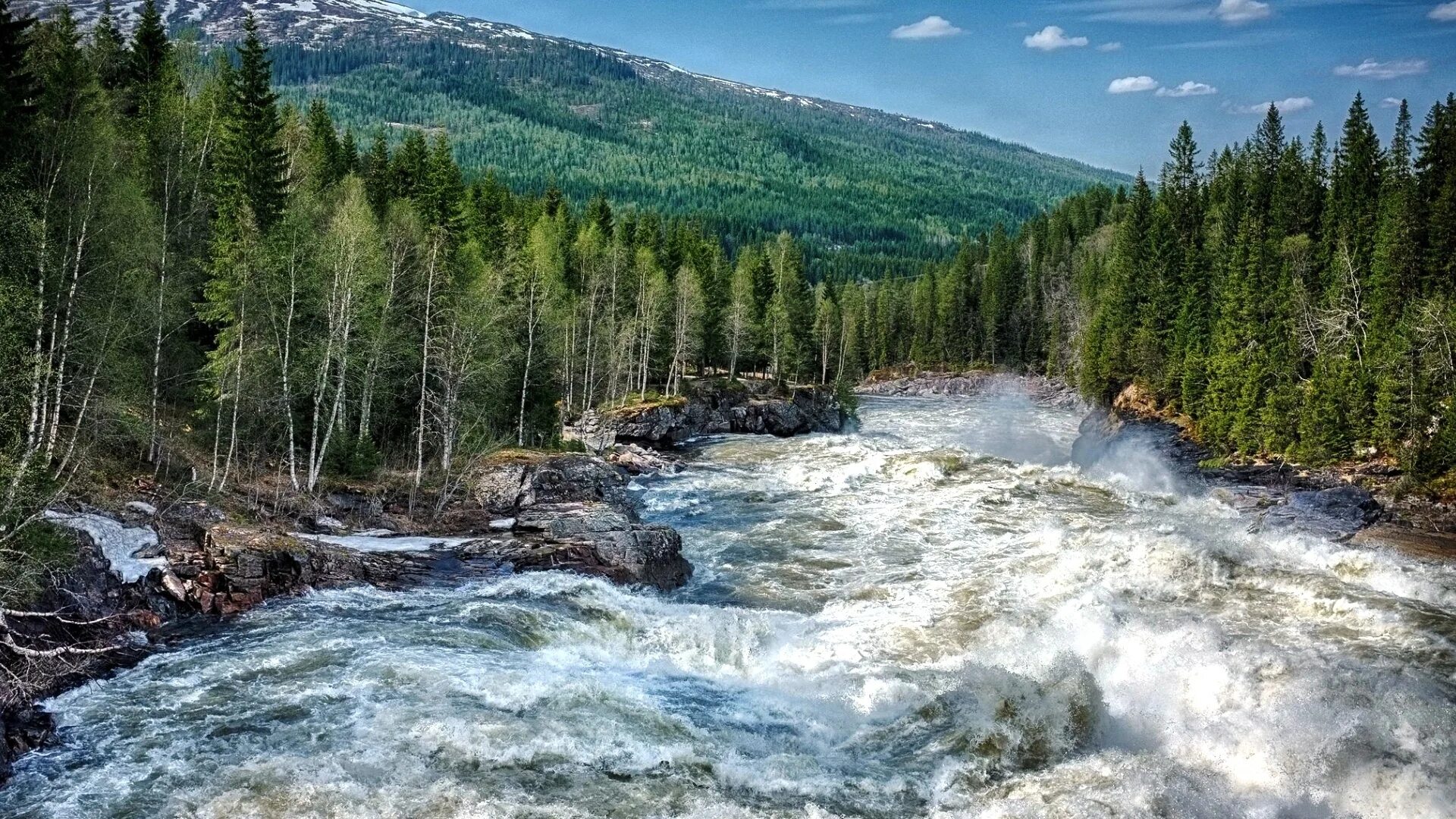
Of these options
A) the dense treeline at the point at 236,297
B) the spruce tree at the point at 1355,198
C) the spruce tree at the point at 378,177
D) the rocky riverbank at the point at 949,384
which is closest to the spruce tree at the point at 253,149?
the dense treeline at the point at 236,297

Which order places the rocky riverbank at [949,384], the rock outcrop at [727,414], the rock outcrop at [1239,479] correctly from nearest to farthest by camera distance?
the rock outcrop at [1239,479] → the rock outcrop at [727,414] → the rocky riverbank at [949,384]

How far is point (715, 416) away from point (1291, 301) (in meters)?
35.0

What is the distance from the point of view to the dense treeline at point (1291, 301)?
38.8m

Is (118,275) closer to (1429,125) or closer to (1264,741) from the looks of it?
(1264,741)

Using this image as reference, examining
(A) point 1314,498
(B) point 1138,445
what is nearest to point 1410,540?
(A) point 1314,498

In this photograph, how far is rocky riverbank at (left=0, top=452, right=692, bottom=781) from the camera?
13758mm

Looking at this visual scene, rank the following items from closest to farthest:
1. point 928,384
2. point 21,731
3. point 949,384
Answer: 1. point 21,731
2. point 949,384
3. point 928,384

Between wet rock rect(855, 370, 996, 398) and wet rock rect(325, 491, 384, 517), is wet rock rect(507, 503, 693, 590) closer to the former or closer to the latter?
wet rock rect(325, 491, 384, 517)

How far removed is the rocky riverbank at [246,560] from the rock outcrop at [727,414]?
68.6 ft

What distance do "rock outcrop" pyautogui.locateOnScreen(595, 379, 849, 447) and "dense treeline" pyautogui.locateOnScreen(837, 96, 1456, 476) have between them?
2276 cm

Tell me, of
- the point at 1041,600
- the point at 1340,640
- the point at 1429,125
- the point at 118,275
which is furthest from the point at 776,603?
the point at 1429,125

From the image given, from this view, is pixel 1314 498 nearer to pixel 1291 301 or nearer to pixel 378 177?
pixel 1291 301

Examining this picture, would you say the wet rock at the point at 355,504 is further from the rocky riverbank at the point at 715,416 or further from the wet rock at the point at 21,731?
the rocky riverbank at the point at 715,416

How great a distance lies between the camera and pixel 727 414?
61562mm
